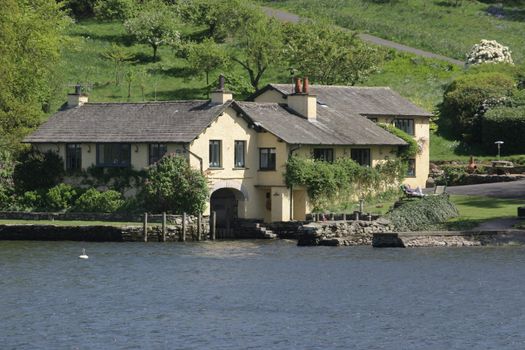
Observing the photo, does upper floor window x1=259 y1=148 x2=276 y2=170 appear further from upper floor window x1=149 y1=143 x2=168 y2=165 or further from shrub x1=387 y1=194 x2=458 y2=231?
shrub x1=387 y1=194 x2=458 y2=231

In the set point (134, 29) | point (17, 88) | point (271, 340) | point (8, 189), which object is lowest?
point (271, 340)

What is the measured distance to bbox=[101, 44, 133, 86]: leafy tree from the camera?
130m

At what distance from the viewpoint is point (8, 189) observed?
90188 mm

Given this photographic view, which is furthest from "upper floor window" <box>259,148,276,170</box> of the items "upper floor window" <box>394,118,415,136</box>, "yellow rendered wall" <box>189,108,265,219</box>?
"upper floor window" <box>394,118,415,136</box>

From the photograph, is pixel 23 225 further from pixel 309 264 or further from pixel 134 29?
pixel 134 29

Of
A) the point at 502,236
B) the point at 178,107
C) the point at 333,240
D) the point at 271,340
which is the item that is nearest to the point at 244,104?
the point at 178,107

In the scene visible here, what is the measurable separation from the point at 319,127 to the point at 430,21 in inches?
2891

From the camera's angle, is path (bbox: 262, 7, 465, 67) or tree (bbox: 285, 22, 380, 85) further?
path (bbox: 262, 7, 465, 67)

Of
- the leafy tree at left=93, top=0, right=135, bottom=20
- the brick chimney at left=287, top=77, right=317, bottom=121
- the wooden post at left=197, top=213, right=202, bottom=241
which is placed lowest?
the wooden post at left=197, top=213, right=202, bottom=241

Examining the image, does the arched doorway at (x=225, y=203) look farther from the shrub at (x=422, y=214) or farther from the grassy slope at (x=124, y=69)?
the grassy slope at (x=124, y=69)

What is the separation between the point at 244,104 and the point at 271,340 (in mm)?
41329

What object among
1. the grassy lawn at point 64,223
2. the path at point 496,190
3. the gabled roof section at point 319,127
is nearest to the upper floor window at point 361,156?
the gabled roof section at point 319,127

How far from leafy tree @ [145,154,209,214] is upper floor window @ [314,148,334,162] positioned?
848cm

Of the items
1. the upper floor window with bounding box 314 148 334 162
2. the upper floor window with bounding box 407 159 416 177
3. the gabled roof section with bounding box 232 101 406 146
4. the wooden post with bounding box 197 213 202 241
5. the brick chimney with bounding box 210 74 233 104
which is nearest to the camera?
the wooden post with bounding box 197 213 202 241
